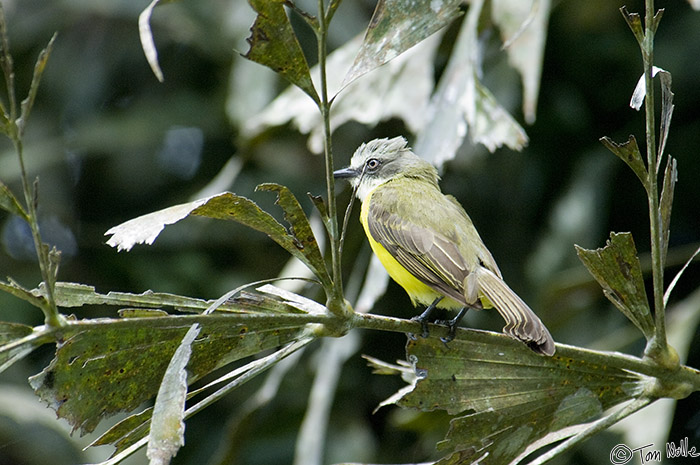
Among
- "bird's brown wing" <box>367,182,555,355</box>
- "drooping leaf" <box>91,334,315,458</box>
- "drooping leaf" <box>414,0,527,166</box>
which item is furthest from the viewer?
"drooping leaf" <box>414,0,527,166</box>

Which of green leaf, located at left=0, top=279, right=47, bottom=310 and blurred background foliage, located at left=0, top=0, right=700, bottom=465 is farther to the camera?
blurred background foliage, located at left=0, top=0, right=700, bottom=465

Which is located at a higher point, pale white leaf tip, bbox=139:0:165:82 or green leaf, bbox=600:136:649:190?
pale white leaf tip, bbox=139:0:165:82

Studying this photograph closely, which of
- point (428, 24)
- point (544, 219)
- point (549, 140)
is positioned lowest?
point (544, 219)

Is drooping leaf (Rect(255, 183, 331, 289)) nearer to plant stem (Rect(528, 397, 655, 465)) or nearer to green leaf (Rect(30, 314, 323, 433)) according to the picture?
green leaf (Rect(30, 314, 323, 433))

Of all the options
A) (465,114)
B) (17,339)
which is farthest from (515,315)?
(17,339)

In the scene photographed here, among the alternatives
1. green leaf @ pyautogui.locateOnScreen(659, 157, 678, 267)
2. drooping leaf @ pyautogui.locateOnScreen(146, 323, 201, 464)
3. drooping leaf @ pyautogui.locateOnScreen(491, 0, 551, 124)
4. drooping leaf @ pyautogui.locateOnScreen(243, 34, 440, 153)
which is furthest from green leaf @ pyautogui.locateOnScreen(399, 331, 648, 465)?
drooping leaf @ pyautogui.locateOnScreen(243, 34, 440, 153)

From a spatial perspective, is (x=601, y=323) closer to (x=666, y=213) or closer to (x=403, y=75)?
(x=403, y=75)

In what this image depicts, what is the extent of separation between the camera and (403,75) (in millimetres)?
3463

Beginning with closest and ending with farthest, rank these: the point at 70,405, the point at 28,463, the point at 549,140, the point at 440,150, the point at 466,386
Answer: the point at 70,405, the point at 466,386, the point at 440,150, the point at 549,140, the point at 28,463

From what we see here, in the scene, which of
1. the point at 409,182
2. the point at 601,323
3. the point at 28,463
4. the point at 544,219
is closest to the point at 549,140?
the point at 544,219

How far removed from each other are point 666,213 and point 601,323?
2342 mm

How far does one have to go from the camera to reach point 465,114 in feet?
10.0

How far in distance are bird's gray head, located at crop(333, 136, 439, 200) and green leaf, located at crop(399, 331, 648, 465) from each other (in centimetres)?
155

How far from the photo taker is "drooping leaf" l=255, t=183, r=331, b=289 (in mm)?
1612
